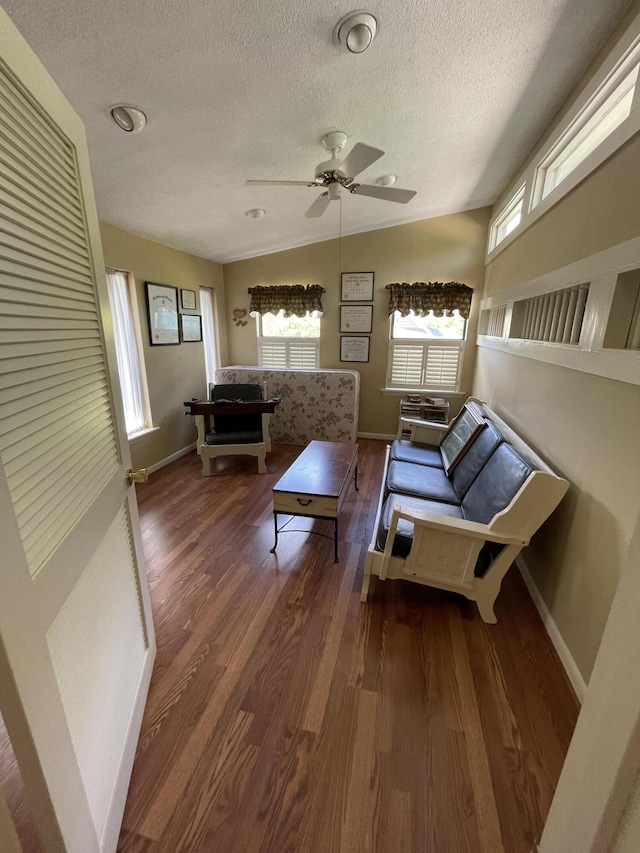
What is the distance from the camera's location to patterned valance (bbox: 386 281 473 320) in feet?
12.9

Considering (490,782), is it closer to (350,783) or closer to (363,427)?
(350,783)

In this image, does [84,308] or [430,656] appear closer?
[84,308]

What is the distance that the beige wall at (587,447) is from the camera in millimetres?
1273

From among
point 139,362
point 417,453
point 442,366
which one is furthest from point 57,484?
point 442,366

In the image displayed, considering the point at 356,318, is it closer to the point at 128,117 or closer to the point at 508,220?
the point at 508,220

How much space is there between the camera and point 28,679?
57 cm

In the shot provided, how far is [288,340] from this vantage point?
185 inches

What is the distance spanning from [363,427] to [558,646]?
331 cm

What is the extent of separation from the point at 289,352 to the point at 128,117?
126 inches

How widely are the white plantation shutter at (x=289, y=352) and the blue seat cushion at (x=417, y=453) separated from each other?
208 cm

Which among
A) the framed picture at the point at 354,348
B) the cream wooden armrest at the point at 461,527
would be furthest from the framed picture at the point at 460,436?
the framed picture at the point at 354,348

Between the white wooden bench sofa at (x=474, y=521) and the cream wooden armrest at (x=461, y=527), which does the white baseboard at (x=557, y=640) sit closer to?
the white wooden bench sofa at (x=474, y=521)

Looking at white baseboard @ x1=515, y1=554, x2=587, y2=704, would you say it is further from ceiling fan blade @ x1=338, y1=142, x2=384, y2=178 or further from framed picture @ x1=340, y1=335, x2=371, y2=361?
framed picture @ x1=340, y1=335, x2=371, y2=361

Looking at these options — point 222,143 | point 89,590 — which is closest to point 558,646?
point 89,590
